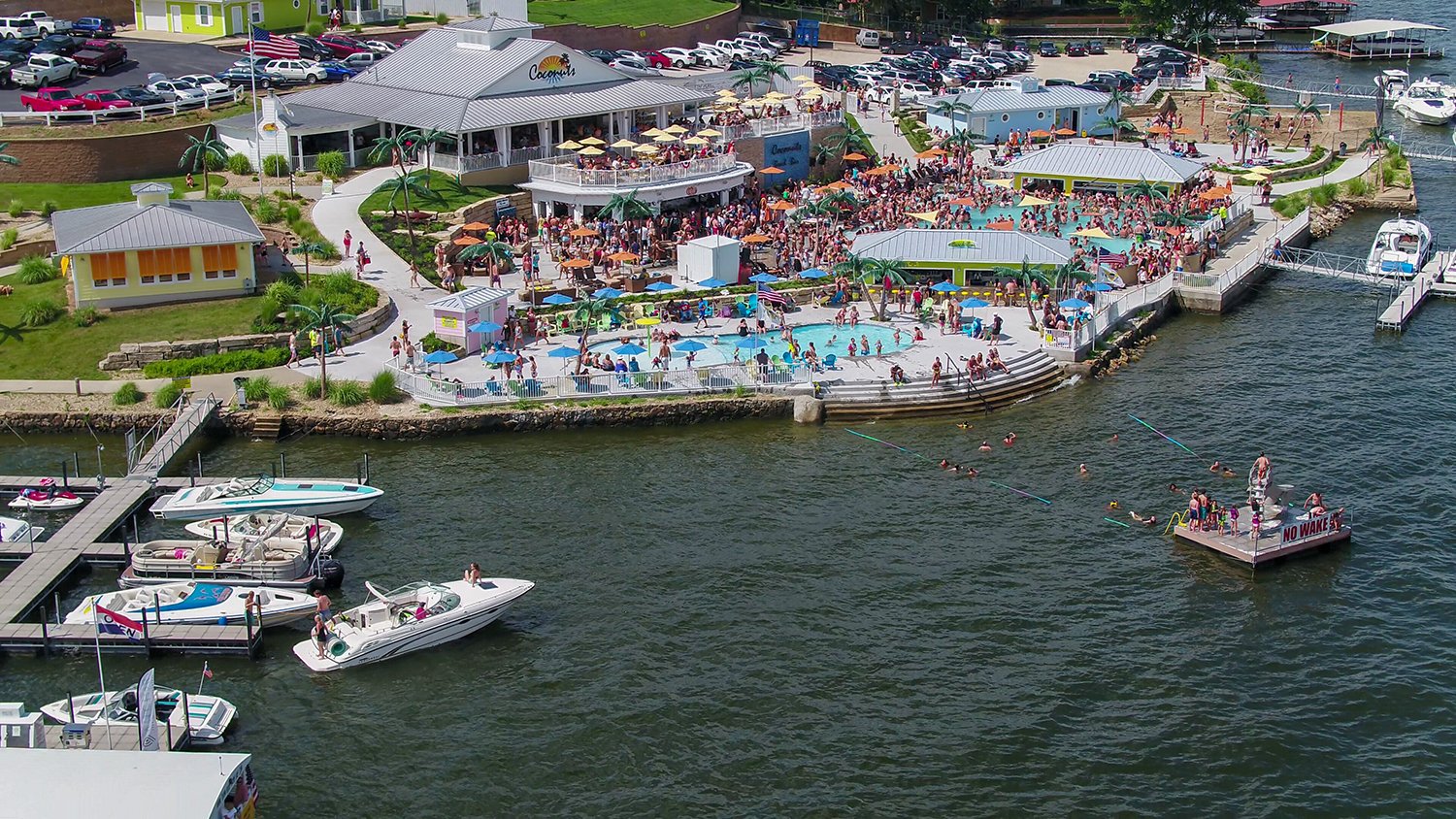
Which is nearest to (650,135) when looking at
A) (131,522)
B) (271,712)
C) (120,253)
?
(120,253)

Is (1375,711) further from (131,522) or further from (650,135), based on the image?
(650,135)

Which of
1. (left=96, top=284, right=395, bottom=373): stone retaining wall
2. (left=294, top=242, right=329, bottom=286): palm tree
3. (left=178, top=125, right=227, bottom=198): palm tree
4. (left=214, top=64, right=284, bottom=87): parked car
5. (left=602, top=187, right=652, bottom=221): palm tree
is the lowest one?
(left=96, top=284, right=395, bottom=373): stone retaining wall

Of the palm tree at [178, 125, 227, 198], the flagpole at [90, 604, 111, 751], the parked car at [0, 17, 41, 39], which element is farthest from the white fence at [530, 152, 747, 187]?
the parked car at [0, 17, 41, 39]

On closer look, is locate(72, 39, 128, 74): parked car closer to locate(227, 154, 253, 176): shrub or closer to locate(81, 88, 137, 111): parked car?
locate(81, 88, 137, 111): parked car

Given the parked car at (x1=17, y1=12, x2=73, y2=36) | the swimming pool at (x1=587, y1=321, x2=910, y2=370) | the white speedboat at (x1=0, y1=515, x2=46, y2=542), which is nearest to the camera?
the white speedboat at (x1=0, y1=515, x2=46, y2=542)

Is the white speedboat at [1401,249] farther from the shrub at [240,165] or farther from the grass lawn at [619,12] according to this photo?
the grass lawn at [619,12]

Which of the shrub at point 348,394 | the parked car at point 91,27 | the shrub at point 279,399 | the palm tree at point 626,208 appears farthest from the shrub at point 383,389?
the parked car at point 91,27

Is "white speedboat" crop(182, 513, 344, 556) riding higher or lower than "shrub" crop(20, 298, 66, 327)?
lower
